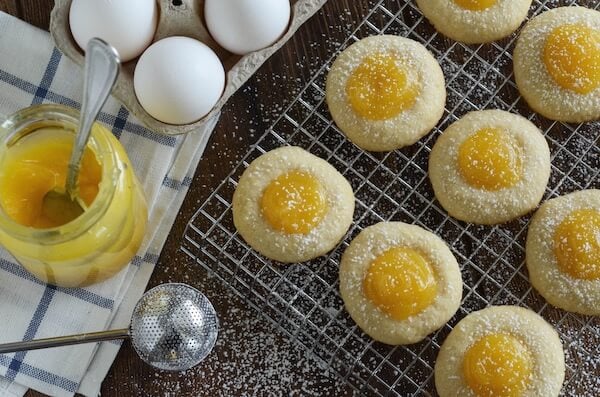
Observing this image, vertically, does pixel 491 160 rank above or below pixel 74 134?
below

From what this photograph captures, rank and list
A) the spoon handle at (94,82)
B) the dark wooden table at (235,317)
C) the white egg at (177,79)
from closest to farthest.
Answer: the spoon handle at (94,82), the white egg at (177,79), the dark wooden table at (235,317)

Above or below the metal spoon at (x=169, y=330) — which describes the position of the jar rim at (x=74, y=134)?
above

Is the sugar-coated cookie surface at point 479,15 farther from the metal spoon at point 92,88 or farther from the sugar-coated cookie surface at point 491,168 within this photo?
the metal spoon at point 92,88

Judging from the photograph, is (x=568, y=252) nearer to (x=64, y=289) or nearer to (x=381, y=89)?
(x=381, y=89)

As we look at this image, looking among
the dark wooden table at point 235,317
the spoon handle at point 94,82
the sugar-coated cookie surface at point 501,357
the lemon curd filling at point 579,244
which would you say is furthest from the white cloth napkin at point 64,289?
the lemon curd filling at point 579,244

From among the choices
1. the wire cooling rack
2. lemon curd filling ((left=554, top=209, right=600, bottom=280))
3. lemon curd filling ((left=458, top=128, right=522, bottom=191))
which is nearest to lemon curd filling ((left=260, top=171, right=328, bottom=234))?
the wire cooling rack

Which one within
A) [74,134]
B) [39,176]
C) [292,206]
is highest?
[74,134]

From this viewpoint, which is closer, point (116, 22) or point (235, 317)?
point (116, 22)

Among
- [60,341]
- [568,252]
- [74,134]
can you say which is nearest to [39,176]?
[74,134]
